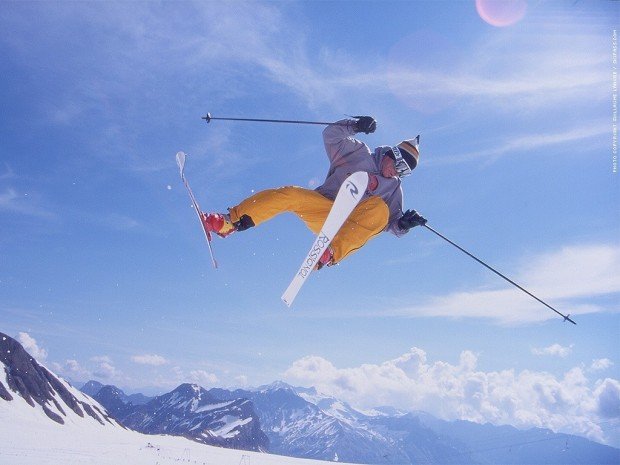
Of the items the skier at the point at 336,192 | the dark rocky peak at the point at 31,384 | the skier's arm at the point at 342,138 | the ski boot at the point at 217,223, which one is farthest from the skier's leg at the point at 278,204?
the dark rocky peak at the point at 31,384

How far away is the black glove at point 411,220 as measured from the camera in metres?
7.48

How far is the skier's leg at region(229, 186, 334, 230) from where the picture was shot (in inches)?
254

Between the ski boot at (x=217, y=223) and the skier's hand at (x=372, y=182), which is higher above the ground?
the skier's hand at (x=372, y=182)

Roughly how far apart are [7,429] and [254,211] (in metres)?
130

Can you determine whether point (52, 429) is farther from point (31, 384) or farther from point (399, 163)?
point (399, 163)

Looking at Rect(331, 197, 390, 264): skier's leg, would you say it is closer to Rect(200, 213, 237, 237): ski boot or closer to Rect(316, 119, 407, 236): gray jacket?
Rect(316, 119, 407, 236): gray jacket

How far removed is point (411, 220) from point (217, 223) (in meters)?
3.64

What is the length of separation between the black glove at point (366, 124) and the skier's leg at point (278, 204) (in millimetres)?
1403

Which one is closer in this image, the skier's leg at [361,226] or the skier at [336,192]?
the skier at [336,192]

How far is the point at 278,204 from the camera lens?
259 inches

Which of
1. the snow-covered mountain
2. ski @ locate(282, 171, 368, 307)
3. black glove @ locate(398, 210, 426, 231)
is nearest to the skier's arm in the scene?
ski @ locate(282, 171, 368, 307)

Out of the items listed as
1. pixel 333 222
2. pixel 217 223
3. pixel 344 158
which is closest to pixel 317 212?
pixel 333 222

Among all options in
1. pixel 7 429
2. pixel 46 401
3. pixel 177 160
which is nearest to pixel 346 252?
pixel 177 160

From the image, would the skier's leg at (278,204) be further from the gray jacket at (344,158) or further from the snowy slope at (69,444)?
the snowy slope at (69,444)
